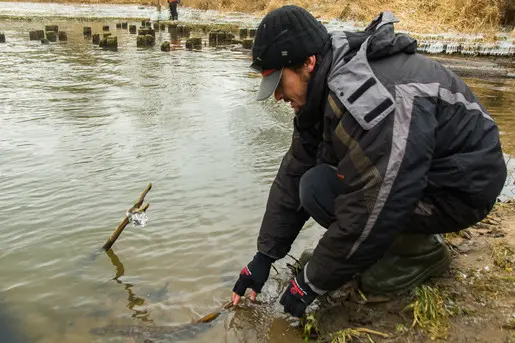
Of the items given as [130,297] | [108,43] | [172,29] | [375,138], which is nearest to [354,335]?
[375,138]

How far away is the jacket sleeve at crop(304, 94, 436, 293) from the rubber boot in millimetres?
448

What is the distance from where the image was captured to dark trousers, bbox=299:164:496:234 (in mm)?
1991

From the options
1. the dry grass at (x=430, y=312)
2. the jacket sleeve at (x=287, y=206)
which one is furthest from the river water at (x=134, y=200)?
the dry grass at (x=430, y=312)

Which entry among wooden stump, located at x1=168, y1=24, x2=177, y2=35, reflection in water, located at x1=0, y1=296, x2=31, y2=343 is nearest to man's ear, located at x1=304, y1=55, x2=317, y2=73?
reflection in water, located at x1=0, y1=296, x2=31, y2=343

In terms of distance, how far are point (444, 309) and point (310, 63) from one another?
143cm

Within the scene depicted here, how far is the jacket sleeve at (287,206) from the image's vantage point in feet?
8.23

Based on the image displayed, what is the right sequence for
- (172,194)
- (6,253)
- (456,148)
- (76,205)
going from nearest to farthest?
(456,148)
(6,253)
(76,205)
(172,194)

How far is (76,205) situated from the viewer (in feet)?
12.8

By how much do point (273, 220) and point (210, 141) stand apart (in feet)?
10.5

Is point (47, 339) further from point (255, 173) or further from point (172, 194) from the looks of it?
point (255, 173)

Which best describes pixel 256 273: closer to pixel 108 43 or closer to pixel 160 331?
pixel 160 331

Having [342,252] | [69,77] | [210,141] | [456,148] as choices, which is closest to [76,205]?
[210,141]

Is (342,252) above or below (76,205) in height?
above

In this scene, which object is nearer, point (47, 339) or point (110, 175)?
point (47, 339)
